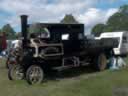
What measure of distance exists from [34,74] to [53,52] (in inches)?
63.0

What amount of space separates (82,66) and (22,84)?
4.21 metres

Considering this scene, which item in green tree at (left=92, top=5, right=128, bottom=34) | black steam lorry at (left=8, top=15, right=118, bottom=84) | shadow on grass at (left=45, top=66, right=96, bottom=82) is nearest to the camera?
black steam lorry at (left=8, top=15, right=118, bottom=84)

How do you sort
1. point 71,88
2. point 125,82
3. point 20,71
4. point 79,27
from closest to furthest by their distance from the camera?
1. point 71,88
2. point 125,82
3. point 20,71
4. point 79,27

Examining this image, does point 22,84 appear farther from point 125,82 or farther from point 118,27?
point 118,27

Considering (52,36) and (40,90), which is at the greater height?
(52,36)

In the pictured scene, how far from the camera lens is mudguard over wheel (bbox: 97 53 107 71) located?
53.8 feet

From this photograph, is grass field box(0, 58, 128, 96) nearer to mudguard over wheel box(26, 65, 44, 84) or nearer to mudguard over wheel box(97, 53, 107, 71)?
mudguard over wheel box(26, 65, 44, 84)

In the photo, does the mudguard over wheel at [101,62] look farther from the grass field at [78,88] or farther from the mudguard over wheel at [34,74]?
the mudguard over wheel at [34,74]

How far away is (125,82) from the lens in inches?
465

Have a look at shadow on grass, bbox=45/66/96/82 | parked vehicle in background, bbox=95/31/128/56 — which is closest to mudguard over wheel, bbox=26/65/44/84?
shadow on grass, bbox=45/66/96/82

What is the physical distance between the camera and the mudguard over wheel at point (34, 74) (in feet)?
43.0

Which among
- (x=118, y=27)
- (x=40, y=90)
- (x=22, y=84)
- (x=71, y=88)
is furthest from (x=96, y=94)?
(x=118, y=27)

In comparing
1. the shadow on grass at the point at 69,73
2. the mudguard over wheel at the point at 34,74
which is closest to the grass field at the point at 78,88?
the mudguard over wheel at the point at 34,74

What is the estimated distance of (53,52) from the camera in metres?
14.4
